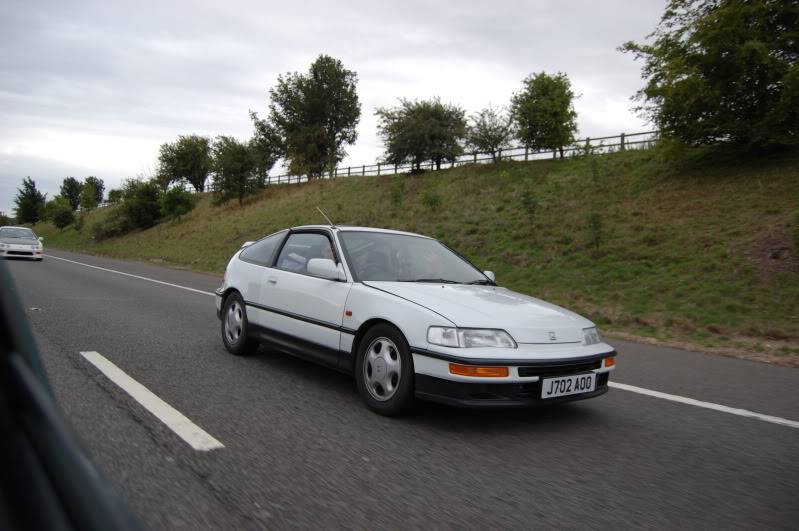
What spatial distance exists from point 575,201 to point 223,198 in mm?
30769

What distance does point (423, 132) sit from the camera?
1369 inches

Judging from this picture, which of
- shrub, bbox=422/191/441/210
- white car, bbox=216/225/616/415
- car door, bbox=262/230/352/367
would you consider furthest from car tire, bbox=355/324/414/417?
shrub, bbox=422/191/441/210

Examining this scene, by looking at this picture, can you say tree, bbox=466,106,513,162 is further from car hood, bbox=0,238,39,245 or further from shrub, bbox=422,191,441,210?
car hood, bbox=0,238,39,245

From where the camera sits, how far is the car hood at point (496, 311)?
4.12 m

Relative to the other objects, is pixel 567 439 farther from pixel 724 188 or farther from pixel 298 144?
pixel 298 144

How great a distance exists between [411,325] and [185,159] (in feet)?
226

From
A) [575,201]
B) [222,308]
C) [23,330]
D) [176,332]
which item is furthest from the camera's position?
[575,201]

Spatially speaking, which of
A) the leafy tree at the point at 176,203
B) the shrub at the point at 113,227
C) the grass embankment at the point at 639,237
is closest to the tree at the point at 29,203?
the shrub at the point at 113,227

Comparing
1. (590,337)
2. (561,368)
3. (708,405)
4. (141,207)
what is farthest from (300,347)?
(141,207)

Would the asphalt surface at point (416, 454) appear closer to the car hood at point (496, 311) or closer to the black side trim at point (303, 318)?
the black side trim at point (303, 318)

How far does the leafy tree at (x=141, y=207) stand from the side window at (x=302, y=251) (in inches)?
1814

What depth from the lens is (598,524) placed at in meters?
2.79

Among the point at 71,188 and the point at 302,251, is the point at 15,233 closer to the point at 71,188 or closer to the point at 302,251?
the point at 302,251

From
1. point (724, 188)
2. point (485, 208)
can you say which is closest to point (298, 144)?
point (485, 208)
